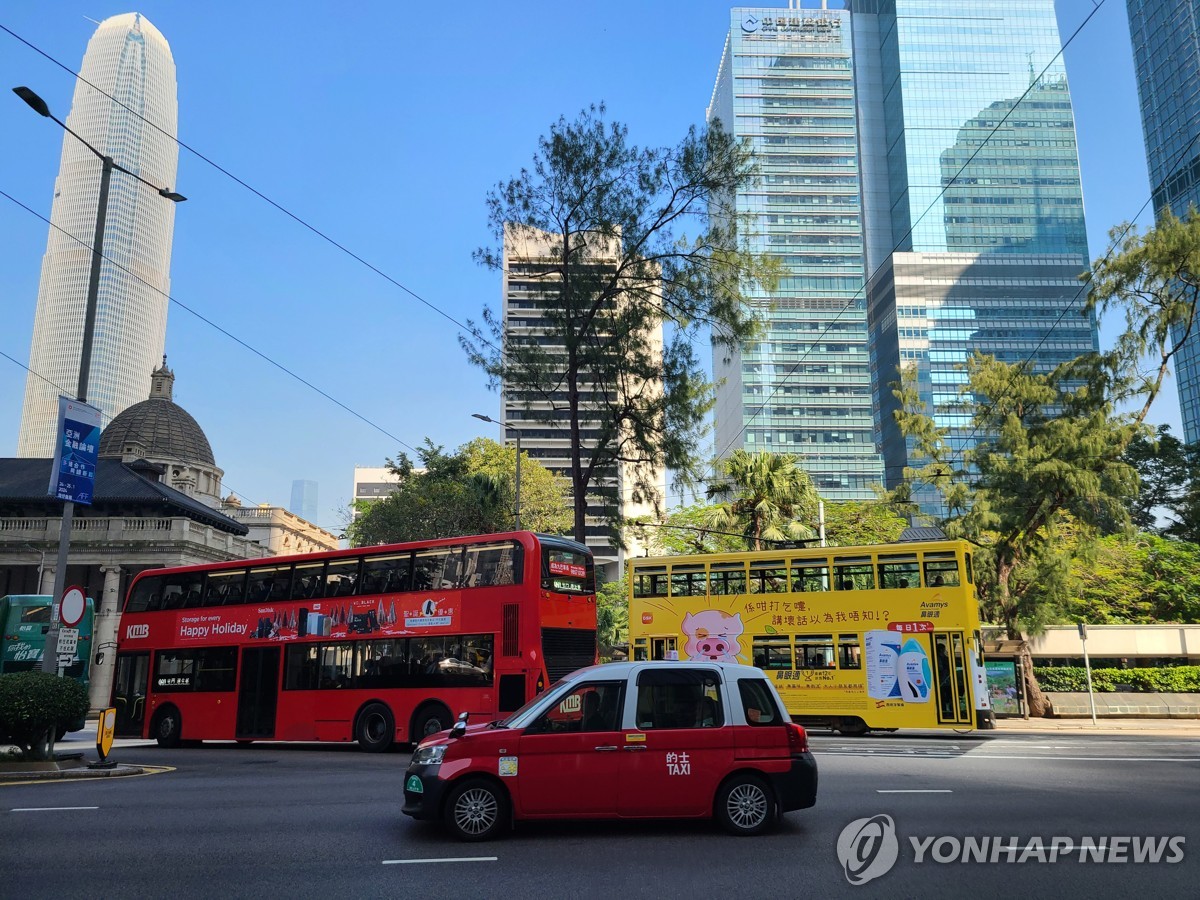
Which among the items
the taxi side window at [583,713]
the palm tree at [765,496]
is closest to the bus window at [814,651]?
the palm tree at [765,496]

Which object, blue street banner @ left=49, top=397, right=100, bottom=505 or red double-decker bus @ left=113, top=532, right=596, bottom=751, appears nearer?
blue street banner @ left=49, top=397, right=100, bottom=505

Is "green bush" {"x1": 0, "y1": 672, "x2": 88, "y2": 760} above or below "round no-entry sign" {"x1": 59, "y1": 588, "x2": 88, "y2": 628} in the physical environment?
below

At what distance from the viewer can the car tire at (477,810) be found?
27.0 ft

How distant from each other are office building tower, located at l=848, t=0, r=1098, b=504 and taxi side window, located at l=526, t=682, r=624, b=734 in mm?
110179

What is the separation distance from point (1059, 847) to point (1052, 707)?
24680 millimetres

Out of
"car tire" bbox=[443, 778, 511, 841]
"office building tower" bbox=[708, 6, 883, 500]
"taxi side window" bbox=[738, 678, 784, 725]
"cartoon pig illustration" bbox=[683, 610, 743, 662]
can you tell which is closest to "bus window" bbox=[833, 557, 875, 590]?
"cartoon pig illustration" bbox=[683, 610, 743, 662]

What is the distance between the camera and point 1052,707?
96.5 ft

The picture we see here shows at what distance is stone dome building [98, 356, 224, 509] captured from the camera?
257 feet

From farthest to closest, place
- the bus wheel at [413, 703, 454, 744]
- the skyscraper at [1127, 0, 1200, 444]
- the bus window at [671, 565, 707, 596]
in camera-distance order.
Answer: the skyscraper at [1127, 0, 1200, 444] → the bus window at [671, 565, 707, 596] → the bus wheel at [413, 703, 454, 744]

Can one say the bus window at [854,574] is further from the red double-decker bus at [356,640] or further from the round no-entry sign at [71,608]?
the round no-entry sign at [71,608]

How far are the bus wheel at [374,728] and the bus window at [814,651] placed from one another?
380 inches

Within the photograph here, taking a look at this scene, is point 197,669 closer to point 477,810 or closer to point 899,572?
point 477,810

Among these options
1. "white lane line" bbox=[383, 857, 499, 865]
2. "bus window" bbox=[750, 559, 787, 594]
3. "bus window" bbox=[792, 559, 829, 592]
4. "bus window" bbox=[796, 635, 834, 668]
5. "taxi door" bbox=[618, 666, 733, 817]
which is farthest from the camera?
"bus window" bbox=[750, 559, 787, 594]

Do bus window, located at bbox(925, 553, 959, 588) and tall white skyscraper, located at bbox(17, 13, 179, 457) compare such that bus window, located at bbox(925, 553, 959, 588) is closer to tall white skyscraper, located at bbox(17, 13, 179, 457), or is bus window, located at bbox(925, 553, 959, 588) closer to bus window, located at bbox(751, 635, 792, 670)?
bus window, located at bbox(751, 635, 792, 670)
